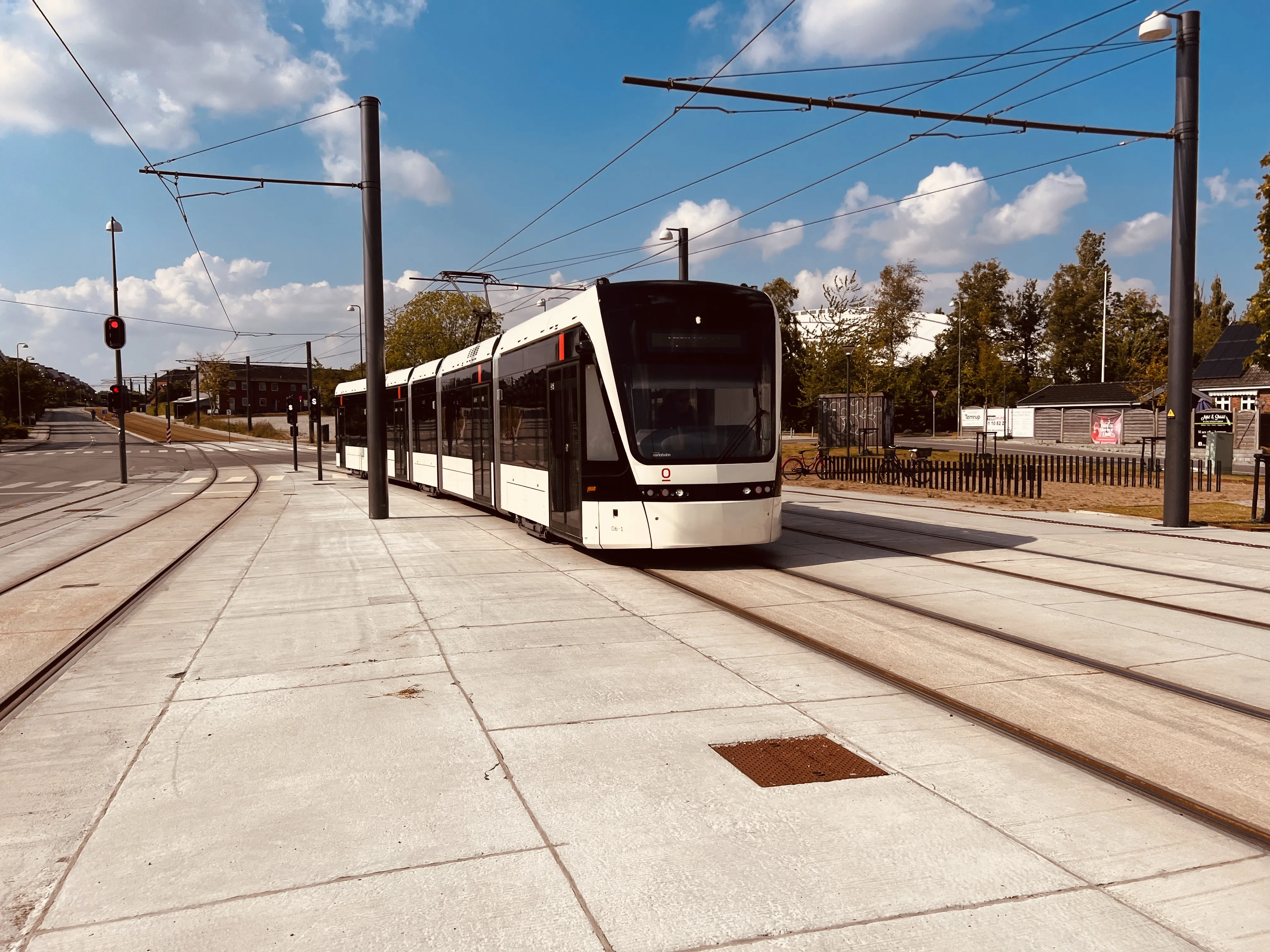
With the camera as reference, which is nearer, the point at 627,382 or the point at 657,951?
the point at 657,951

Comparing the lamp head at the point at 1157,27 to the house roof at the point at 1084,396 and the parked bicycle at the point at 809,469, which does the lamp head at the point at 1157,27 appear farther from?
the house roof at the point at 1084,396

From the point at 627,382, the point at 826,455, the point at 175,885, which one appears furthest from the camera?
the point at 826,455

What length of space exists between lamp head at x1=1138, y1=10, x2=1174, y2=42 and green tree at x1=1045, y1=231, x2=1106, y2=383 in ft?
266

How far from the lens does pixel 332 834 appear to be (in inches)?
152

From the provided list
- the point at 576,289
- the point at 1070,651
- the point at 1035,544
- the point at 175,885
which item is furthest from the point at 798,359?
the point at 175,885

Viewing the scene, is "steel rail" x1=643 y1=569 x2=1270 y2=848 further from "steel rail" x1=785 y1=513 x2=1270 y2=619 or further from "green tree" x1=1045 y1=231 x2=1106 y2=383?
"green tree" x1=1045 y1=231 x2=1106 y2=383

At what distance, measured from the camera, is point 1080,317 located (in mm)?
88062

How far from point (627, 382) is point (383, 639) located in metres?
4.47

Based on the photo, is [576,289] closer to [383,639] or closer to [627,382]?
[627,382]

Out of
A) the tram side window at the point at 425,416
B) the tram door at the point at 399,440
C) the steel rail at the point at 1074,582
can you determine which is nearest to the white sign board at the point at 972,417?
the tram door at the point at 399,440

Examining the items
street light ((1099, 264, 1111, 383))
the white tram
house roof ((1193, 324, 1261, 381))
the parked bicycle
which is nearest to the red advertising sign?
house roof ((1193, 324, 1261, 381))

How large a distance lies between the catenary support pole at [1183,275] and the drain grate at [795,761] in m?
12.0

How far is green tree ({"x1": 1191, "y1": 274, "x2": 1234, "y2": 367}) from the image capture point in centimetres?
8769

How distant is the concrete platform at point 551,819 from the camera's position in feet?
10.4
